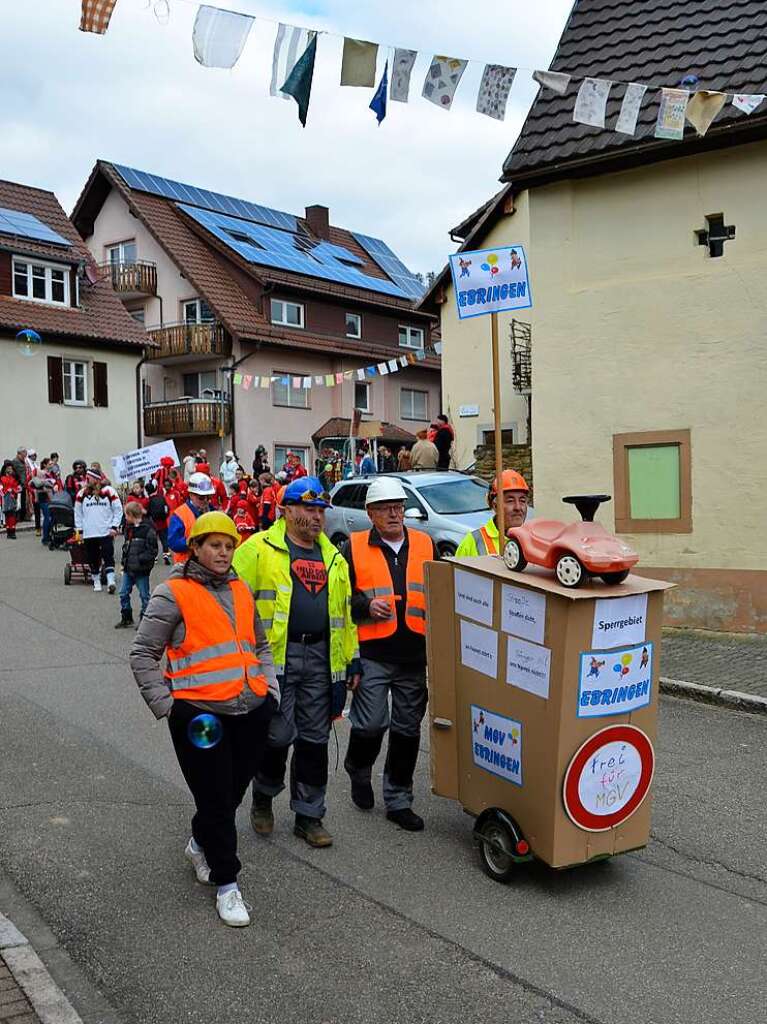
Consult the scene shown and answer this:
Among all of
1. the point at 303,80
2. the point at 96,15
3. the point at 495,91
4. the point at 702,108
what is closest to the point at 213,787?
the point at 96,15

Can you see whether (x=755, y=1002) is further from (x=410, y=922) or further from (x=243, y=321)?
(x=243, y=321)

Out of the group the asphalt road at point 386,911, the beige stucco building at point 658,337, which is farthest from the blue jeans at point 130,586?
the asphalt road at point 386,911

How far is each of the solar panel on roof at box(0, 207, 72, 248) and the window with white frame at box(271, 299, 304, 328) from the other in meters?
7.29

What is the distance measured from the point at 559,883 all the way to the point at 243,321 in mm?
32032

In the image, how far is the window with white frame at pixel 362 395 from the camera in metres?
39.8

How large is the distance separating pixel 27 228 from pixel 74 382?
5.01 metres

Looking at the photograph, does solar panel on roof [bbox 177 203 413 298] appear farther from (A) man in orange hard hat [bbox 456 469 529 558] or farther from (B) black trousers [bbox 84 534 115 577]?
(A) man in orange hard hat [bbox 456 469 529 558]

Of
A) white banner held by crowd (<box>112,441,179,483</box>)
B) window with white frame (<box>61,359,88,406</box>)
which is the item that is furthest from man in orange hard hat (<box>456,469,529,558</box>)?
window with white frame (<box>61,359,88,406</box>)

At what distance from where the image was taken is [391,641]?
5531 mm

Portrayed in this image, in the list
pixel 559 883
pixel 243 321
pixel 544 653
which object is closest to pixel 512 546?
pixel 544 653

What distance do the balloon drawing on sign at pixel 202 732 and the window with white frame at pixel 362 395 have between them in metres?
35.4

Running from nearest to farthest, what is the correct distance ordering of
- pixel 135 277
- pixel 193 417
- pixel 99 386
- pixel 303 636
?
pixel 303 636, pixel 99 386, pixel 193 417, pixel 135 277

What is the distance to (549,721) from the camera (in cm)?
461

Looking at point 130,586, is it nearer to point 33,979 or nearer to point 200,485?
point 200,485
